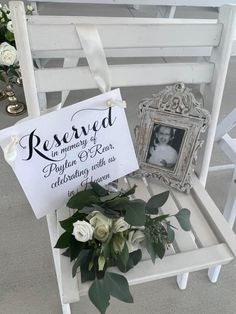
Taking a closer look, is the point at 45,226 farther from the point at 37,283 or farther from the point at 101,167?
the point at 101,167

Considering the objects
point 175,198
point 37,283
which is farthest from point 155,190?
point 37,283

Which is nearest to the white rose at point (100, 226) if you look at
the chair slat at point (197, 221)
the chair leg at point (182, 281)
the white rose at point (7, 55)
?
the chair slat at point (197, 221)

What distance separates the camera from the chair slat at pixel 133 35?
0.65 meters

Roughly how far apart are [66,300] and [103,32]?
520 mm

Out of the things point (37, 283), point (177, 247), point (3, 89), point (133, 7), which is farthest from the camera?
point (133, 7)

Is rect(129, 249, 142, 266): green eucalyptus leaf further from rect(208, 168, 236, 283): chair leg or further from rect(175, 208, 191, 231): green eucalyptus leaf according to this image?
rect(208, 168, 236, 283): chair leg

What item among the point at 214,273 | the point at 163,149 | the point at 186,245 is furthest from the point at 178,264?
the point at 214,273

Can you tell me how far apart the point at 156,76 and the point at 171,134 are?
137 millimetres

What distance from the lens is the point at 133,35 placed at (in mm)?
686

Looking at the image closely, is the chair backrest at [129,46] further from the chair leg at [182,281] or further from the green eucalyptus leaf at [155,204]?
the chair leg at [182,281]

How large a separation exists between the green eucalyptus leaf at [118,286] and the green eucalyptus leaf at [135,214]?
0.11m

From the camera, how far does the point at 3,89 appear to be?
6.46 ft

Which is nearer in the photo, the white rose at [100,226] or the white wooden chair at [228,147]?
the white rose at [100,226]

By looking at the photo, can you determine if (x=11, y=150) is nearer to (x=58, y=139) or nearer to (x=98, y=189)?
(x=58, y=139)
